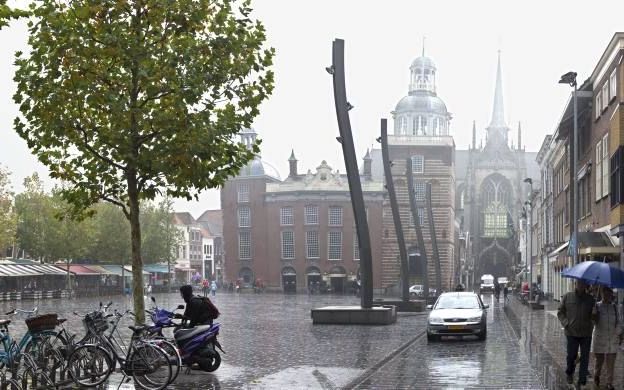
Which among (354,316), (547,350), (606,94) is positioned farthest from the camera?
(606,94)

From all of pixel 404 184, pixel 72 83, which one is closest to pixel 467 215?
pixel 404 184

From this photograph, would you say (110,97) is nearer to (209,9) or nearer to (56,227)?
(209,9)

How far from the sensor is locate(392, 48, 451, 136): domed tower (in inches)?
4860

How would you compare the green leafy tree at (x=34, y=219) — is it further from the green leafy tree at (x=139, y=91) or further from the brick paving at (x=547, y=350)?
the green leafy tree at (x=139, y=91)

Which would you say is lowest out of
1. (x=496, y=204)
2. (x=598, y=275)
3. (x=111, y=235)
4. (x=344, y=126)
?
(x=598, y=275)

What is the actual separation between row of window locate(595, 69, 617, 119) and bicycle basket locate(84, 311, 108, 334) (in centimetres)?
2173

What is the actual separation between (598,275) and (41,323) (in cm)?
833

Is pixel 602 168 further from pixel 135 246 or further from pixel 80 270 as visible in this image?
pixel 80 270

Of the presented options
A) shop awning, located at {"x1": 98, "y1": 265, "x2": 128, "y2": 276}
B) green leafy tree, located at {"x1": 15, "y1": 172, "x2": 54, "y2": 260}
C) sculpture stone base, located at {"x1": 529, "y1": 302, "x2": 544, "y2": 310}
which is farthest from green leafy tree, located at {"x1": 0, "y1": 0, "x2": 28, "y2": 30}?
shop awning, located at {"x1": 98, "y1": 265, "x2": 128, "y2": 276}

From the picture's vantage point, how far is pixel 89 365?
14.0 metres

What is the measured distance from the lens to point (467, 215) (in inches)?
5743

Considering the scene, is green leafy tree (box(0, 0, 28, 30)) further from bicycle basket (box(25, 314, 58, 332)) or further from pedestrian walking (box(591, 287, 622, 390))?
pedestrian walking (box(591, 287, 622, 390))

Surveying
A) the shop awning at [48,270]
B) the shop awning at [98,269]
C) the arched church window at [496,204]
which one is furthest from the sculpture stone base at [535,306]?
the arched church window at [496,204]

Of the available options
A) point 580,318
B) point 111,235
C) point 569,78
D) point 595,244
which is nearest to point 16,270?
point 111,235
